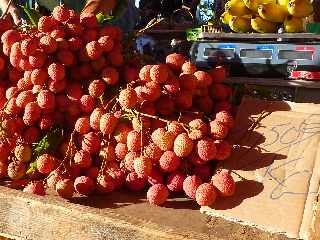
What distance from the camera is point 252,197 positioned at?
1345 millimetres

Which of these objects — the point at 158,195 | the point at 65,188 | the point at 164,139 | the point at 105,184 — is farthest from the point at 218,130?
the point at 65,188

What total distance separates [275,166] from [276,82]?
2.30 feet

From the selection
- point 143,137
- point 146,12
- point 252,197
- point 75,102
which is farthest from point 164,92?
point 146,12

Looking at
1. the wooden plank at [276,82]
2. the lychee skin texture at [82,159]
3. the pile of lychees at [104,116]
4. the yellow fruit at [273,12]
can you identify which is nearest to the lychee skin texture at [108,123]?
the pile of lychees at [104,116]

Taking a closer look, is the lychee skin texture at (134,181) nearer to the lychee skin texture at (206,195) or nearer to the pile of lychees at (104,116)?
the pile of lychees at (104,116)

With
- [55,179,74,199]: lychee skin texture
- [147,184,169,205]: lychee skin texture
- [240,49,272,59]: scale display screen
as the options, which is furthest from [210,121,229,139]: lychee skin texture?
[240,49,272,59]: scale display screen

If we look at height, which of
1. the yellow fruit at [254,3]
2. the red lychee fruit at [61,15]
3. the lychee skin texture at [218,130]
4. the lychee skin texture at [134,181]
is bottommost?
the lychee skin texture at [134,181]

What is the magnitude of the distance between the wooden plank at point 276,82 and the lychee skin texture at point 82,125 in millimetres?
730

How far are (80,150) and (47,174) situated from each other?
141 mm

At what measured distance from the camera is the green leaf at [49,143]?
164 centimetres

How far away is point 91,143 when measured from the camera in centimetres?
160

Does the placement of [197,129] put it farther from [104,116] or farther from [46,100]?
[46,100]

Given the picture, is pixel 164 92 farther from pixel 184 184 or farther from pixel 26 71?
pixel 26 71

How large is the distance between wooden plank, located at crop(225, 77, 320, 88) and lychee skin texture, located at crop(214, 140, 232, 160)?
0.65 meters
